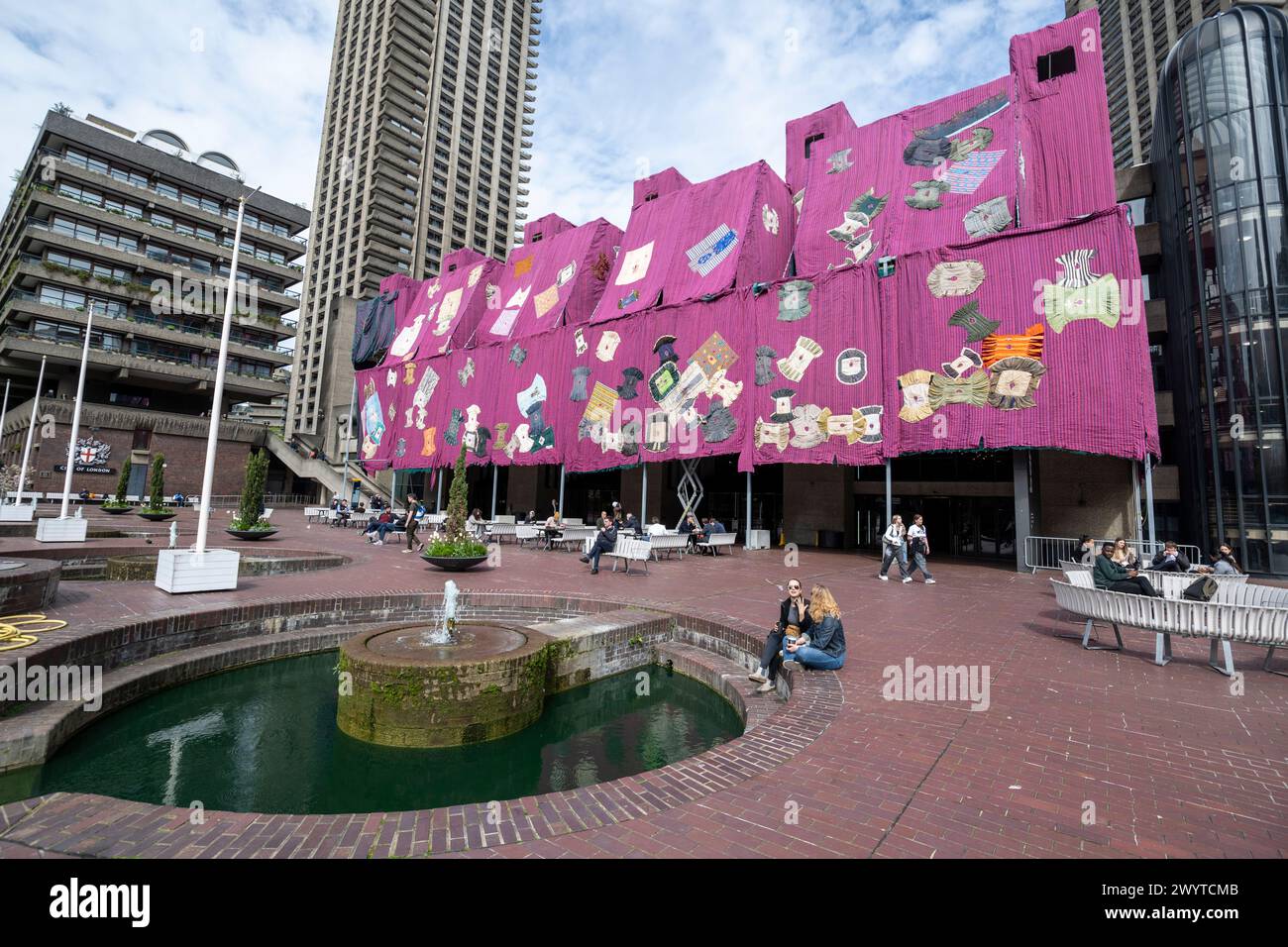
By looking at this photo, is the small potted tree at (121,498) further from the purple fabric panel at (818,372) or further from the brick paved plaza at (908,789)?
the purple fabric panel at (818,372)

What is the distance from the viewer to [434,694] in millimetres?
5371

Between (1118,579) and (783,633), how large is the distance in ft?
16.0

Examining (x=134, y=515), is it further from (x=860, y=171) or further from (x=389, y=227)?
(x=389, y=227)

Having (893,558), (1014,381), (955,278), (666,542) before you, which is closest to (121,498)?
(666,542)

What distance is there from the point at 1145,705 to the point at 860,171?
2143 cm

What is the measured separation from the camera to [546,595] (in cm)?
973

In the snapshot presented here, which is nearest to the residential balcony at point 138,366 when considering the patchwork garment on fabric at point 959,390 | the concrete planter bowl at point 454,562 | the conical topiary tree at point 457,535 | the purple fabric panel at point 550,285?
the purple fabric panel at point 550,285

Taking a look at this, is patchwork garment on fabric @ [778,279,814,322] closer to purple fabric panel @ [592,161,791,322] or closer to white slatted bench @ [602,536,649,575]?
purple fabric panel @ [592,161,791,322]

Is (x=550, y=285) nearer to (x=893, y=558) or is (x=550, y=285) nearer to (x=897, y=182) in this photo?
(x=897, y=182)

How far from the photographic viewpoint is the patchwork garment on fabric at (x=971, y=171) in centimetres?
1881

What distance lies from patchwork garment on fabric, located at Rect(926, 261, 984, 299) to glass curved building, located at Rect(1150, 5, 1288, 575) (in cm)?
890

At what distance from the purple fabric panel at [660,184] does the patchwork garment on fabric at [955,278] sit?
15.9 metres
